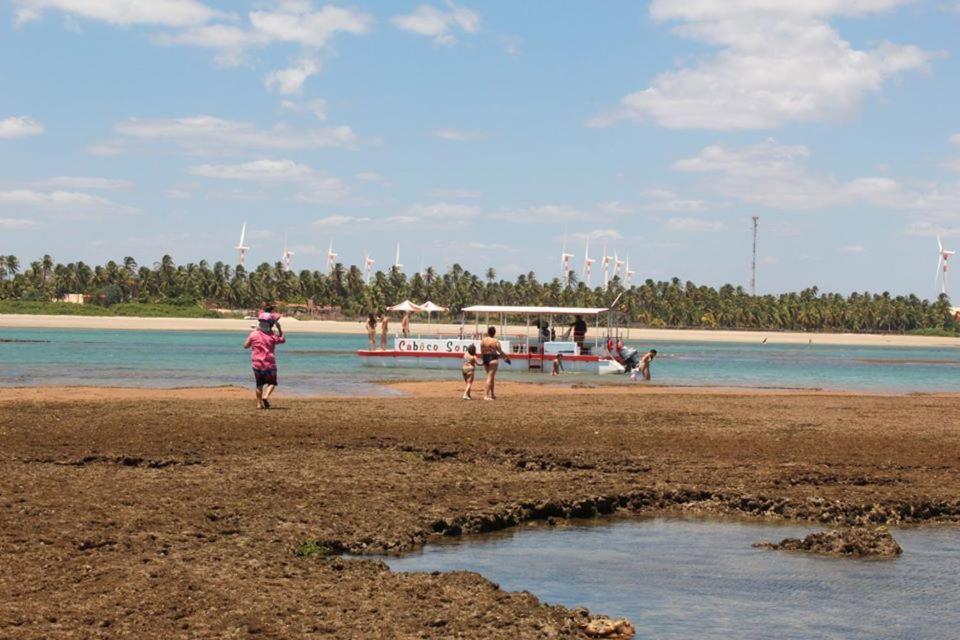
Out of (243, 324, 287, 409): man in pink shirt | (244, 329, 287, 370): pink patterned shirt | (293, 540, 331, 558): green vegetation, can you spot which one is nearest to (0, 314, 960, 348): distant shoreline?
(243, 324, 287, 409): man in pink shirt

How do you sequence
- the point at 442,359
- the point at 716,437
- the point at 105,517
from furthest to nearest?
the point at 442,359
the point at 716,437
the point at 105,517

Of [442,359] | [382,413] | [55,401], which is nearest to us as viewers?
[382,413]

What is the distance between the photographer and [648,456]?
16797 mm

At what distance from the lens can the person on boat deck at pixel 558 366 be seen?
155ft

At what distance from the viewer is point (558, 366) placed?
157 feet

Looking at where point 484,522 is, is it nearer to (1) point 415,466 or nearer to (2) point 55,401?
(1) point 415,466

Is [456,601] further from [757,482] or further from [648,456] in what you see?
[648,456]

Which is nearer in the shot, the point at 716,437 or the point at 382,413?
the point at 716,437

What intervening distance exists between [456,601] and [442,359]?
42.1 metres

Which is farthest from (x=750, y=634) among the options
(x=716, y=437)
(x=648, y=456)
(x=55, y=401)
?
(x=55, y=401)

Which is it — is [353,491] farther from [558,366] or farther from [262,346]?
[558,366]

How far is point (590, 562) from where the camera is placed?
1127 centimetres

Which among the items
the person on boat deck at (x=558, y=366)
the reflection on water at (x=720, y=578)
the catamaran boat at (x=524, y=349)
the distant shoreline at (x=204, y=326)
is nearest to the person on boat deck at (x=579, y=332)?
the catamaran boat at (x=524, y=349)

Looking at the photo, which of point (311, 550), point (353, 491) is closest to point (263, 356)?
point (353, 491)
